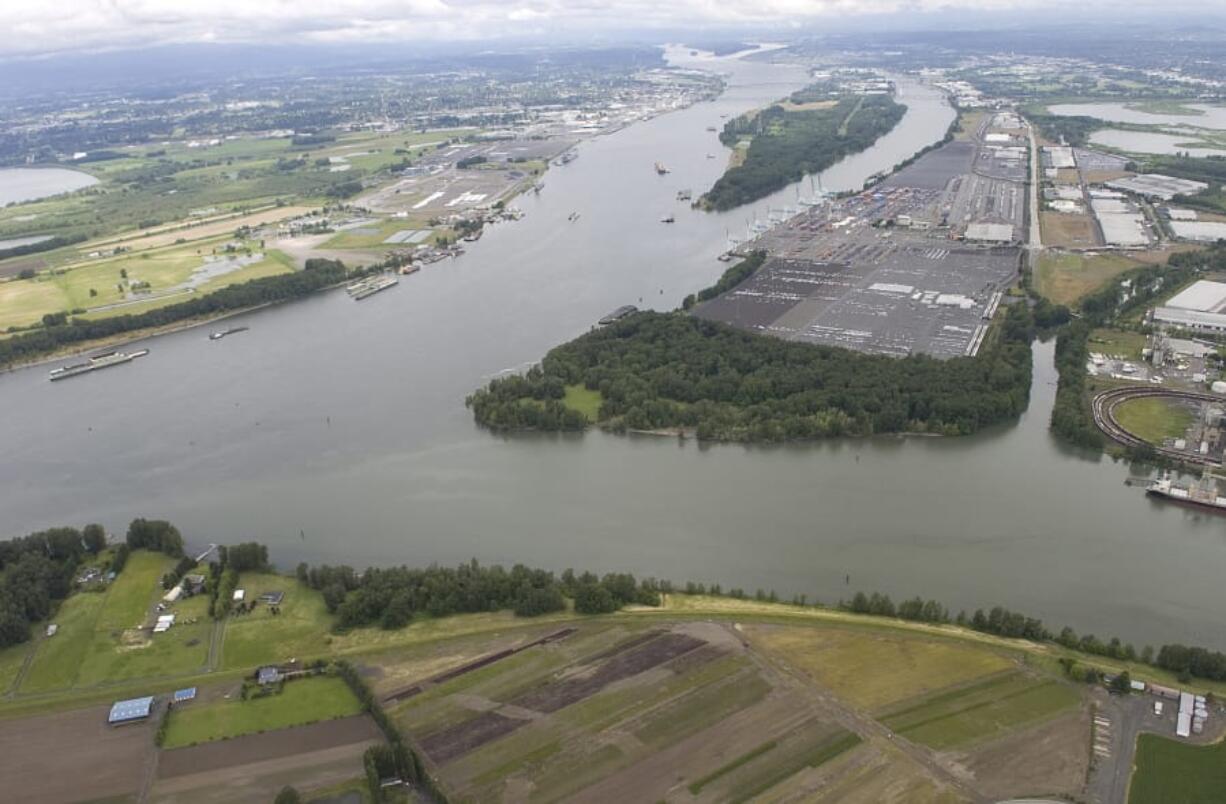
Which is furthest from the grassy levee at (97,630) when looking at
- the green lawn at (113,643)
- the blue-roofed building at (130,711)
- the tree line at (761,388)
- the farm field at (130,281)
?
the farm field at (130,281)

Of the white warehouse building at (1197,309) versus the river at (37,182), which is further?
the river at (37,182)

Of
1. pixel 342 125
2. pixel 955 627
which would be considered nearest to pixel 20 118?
pixel 342 125

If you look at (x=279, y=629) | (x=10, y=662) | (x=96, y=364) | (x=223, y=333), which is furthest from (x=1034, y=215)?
(x=10, y=662)

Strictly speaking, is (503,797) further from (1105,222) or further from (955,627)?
(1105,222)

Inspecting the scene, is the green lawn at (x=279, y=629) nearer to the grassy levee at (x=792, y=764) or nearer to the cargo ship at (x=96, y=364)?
the grassy levee at (x=792, y=764)

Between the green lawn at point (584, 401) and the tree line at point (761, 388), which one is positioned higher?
the tree line at point (761, 388)

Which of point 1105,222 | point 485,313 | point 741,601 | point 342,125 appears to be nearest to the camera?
point 741,601
